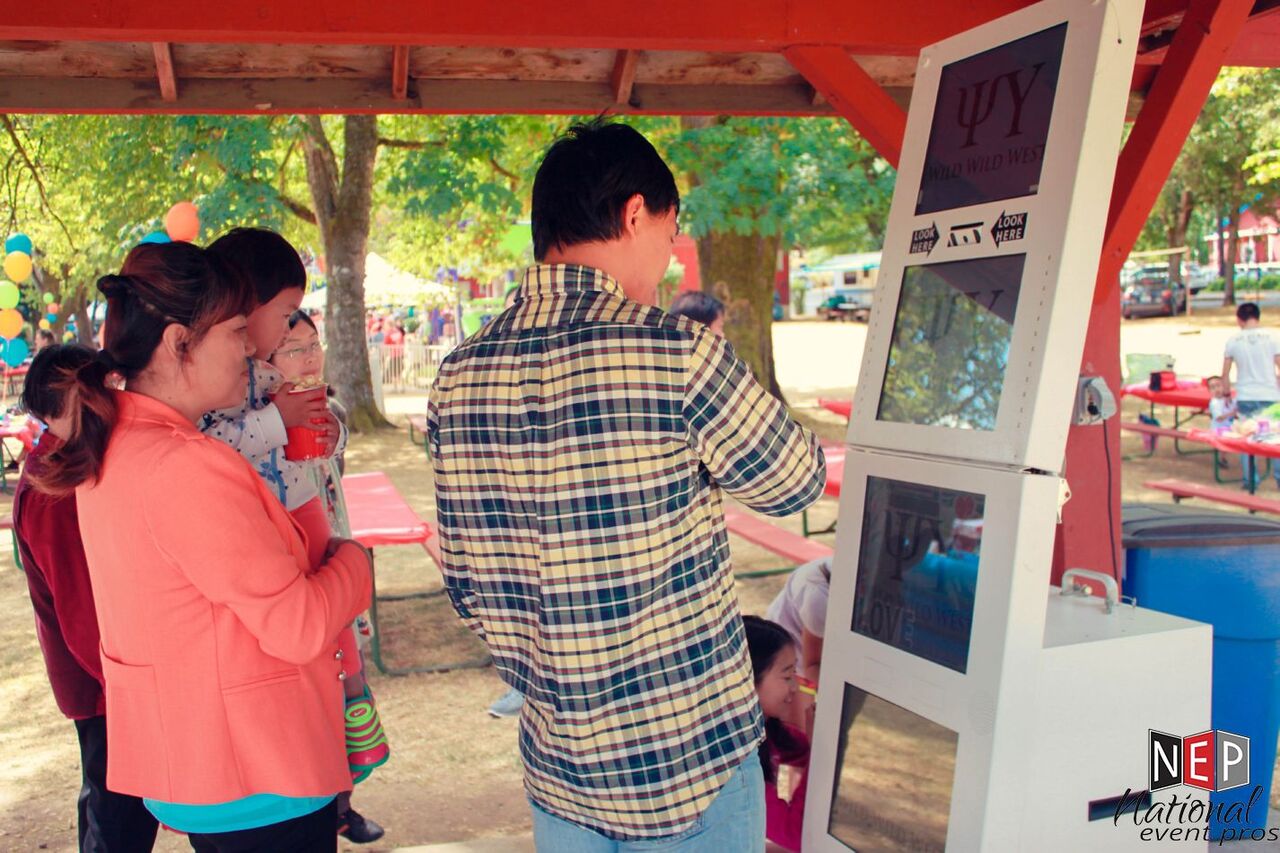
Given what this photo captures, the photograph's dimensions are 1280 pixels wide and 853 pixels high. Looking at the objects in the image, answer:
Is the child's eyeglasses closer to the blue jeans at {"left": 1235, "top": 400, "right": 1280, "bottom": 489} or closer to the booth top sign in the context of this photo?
the booth top sign

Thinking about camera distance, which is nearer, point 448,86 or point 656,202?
point 656,202

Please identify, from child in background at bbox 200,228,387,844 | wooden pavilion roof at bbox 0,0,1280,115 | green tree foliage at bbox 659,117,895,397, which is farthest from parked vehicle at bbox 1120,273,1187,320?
child in background at bbox 200,228,387,844

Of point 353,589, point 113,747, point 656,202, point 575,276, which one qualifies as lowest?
point 113,747

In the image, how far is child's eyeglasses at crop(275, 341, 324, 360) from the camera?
97.1 inches

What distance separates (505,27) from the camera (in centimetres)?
332

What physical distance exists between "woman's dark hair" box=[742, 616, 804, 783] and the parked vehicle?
3210 cm

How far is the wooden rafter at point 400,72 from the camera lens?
3955 millimetres

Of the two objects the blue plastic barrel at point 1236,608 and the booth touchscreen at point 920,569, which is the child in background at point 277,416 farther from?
the blue plastic barrel at point 1236,608

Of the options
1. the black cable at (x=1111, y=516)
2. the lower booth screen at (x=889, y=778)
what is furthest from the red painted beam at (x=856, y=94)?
the lower booth screen at (x=889, y=778)

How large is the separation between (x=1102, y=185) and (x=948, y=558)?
2.42 feet

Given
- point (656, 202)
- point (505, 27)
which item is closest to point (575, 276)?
point (656, 202)

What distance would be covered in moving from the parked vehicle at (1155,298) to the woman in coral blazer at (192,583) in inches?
1314

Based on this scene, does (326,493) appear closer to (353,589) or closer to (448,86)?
(353,589)

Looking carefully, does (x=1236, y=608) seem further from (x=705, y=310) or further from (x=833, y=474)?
(x=833, y=474)
